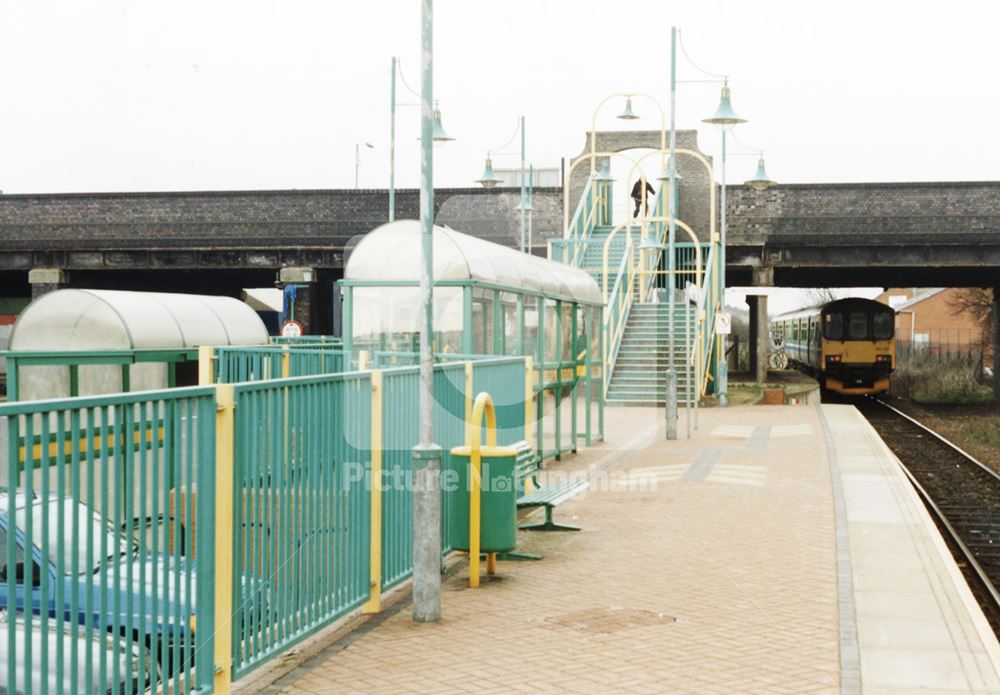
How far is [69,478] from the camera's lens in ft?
15.9

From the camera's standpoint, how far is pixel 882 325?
44656 millimetres

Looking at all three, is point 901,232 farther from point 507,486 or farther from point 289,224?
point 507,486

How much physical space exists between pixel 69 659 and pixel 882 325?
139 feet

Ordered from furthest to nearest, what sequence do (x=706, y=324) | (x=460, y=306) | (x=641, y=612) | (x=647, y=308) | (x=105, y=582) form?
1. (x=647, y=308)
2. (x=706, y=324)
3. (x=460, y=306)
4. (x=641, y=612)
5. (x=105, y=582)

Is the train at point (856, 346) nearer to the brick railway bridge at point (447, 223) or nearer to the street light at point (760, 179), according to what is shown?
the brick railway bridge at point (447, 223)

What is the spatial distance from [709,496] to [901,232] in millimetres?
27565

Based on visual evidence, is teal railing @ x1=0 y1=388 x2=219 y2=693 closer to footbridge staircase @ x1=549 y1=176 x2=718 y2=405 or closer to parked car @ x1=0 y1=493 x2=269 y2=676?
parked car @ x1=0 y1=493 x2=269 y2=676

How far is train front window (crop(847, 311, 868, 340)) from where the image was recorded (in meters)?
44.4

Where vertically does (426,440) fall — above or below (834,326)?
below

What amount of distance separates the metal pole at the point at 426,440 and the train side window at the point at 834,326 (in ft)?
125

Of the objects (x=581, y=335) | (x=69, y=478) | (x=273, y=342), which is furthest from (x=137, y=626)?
(x=273, y=342)

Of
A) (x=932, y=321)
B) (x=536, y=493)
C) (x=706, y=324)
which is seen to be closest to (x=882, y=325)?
(x=706, y=324)

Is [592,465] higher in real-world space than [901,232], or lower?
lower

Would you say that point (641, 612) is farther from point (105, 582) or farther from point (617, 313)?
point (617, 313)
